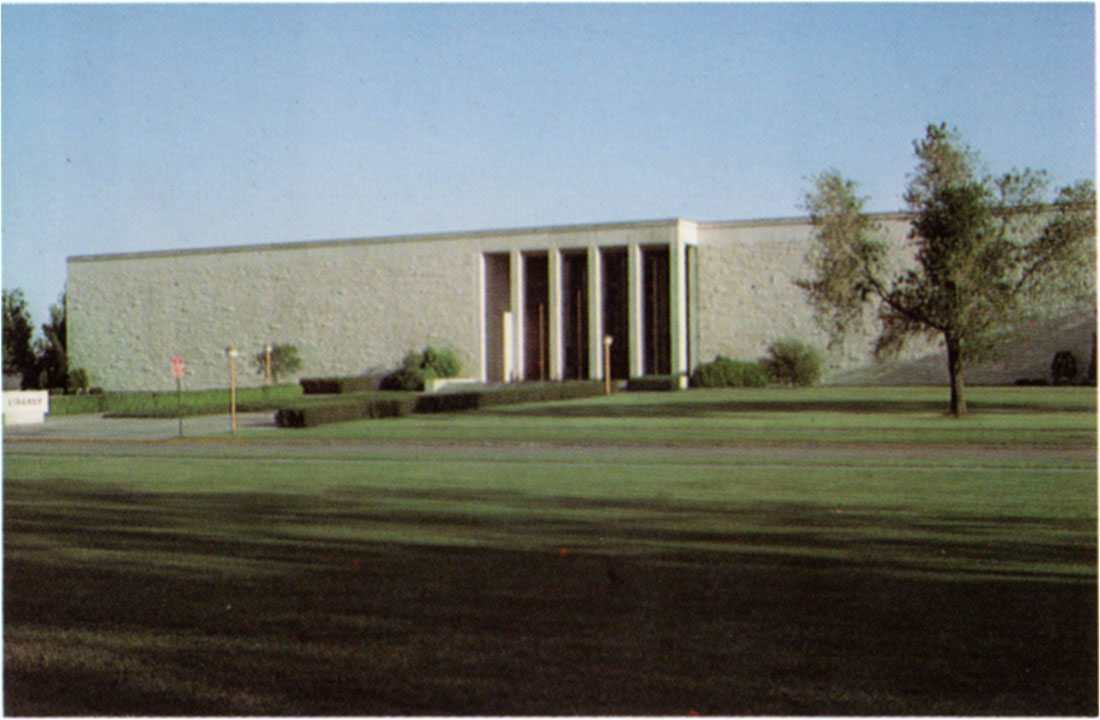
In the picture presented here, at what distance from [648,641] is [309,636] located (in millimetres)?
2030

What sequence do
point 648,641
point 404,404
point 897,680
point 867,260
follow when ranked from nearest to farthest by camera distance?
point 897,680 → point 648,641 → point 867,260 → point 404,404

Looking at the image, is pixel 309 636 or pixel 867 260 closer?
pixel 309 636

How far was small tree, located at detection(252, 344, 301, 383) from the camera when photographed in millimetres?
63344

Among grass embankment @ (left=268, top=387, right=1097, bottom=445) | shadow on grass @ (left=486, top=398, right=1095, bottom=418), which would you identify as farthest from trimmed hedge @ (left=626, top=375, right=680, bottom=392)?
shadow on grass @ (left=486, top=398, right=1095, bottom=418)

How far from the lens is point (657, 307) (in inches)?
2394

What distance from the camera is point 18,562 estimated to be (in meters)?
9.52

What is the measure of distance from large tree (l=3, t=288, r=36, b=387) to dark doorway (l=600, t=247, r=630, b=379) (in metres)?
28.8

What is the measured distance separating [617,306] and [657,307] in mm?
2347

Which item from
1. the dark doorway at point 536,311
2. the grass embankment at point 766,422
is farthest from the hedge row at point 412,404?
the dark doorway at point 536,311

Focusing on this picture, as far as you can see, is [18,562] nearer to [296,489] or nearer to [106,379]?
[296,489]

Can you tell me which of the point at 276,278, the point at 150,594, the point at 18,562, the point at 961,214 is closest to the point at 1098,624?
the point at 150,594

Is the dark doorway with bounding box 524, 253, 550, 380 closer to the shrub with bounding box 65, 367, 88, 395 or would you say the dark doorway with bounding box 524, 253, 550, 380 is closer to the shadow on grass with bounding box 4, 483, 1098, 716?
the shrub with bounding box 65, 367, 88, 395

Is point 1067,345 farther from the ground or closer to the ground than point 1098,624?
farther from the ground

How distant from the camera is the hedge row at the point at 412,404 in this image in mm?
29641
